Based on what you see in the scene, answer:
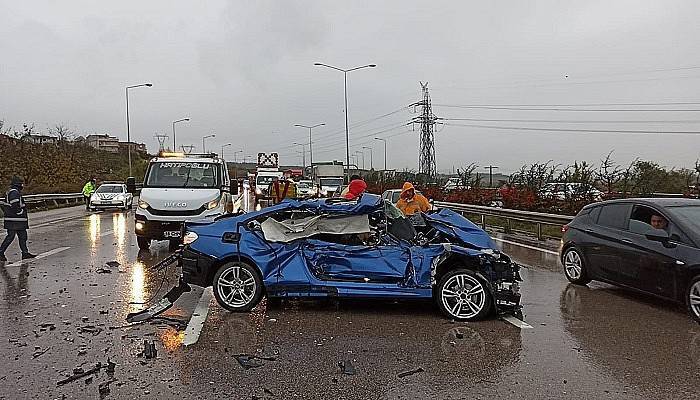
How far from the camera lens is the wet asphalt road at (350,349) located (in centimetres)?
518

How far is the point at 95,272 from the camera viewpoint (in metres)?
11.4

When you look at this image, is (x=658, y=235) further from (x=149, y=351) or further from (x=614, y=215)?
(x=149, y=351)

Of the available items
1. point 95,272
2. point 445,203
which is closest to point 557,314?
point 95,272

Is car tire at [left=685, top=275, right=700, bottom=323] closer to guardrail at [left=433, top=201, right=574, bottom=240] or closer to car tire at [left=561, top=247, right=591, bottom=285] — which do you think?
car tire at [left=561, top=247, right=591, bottom=285]

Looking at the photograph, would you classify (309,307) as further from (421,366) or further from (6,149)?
(6,149)

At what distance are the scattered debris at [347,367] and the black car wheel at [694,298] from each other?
4.46 m

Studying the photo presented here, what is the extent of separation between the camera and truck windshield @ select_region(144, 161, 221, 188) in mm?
15273

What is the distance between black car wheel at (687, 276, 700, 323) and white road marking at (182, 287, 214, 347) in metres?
5.80

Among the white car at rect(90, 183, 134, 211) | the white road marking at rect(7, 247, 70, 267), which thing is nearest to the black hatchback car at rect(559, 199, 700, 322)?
the white road marking at rect(7, 247, 70, 267)

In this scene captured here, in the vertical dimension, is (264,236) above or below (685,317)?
above

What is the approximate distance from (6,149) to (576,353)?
40420mm

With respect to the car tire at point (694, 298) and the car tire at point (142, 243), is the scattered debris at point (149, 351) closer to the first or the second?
the car tire at point (694, 298)

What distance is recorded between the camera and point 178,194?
14.6 meters

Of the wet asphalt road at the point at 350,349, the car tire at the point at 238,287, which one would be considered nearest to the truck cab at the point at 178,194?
the wet asphalt road at the point at 350,349
